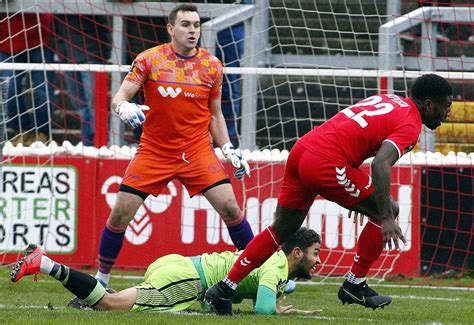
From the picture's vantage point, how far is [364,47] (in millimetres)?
15172

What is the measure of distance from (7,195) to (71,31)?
2.33 meters

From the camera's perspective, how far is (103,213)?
12.2 m

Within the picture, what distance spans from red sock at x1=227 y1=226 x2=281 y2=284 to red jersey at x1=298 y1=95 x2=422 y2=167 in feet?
2.23

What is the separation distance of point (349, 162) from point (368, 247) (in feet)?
2.30

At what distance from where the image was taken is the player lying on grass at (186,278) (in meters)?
7.86

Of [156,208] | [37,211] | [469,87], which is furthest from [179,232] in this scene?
[469,87]

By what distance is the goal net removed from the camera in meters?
12.0

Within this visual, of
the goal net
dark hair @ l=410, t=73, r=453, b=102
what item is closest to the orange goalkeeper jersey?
the goal net

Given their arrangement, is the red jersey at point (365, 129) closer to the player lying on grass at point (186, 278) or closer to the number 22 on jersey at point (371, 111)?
the number 22 on jersey at point (371, 111)

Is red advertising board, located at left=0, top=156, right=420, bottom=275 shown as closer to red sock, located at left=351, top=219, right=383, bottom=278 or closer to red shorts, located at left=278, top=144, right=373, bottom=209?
red sock, located at left=351, top=219, right=383, bottom=278

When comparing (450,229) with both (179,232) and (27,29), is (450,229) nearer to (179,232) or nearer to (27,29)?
(179,232)

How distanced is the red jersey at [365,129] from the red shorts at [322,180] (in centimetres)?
6

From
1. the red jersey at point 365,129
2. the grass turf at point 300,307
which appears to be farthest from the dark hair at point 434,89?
the grass turf at point 300,307

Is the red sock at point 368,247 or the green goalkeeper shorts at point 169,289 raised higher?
the red sock at point 368,247
